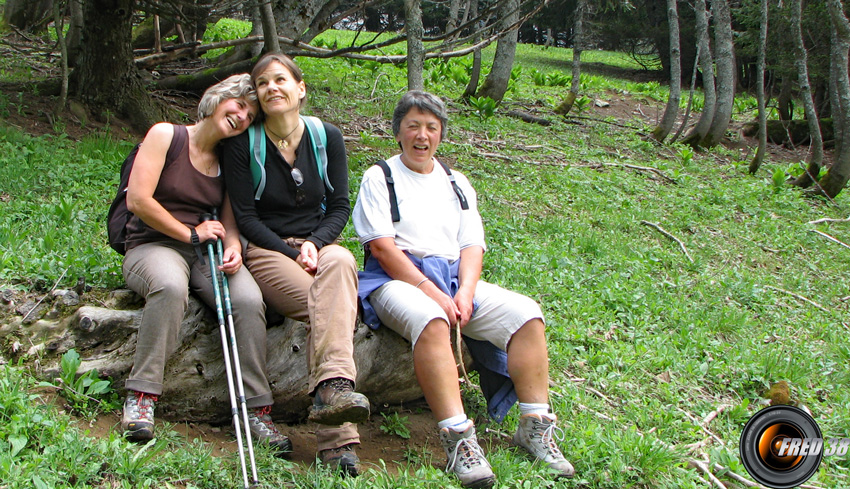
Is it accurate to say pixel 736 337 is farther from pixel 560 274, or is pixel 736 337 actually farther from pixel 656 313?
pixel 560 274

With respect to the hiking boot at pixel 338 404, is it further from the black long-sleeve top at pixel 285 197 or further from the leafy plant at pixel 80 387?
the leafy plant at pixel 80 387

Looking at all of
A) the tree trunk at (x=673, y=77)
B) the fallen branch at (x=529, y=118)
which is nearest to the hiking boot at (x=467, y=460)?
the fallen branch at (x=529, y=118)

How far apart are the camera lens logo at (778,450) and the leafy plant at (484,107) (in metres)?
8.50

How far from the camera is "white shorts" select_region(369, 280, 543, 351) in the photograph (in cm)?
343

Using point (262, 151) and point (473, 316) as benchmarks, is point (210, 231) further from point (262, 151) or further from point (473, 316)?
point (473, 316)

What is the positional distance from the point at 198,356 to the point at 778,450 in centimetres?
314

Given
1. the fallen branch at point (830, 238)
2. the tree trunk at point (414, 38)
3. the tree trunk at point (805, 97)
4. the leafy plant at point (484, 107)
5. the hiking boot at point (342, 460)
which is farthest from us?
the leafy plant at point (484, 107)

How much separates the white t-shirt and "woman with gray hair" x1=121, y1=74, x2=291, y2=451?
73cm

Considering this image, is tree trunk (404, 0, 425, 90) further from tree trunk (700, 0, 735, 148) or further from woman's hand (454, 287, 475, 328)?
tree trunk (700, 0, 735, 148)

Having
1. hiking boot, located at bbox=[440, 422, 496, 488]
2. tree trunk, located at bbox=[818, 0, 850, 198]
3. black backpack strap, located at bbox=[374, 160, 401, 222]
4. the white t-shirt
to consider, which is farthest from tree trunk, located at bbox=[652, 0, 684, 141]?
hiking boot, located at bbox=[440, 422, 496, 488]

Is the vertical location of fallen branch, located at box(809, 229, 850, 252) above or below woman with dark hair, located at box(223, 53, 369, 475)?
below

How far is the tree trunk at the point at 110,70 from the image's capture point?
6.81m

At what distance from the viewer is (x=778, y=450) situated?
369 centimetres

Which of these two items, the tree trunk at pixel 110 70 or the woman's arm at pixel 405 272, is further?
the tree trunk at pixel 110 70
